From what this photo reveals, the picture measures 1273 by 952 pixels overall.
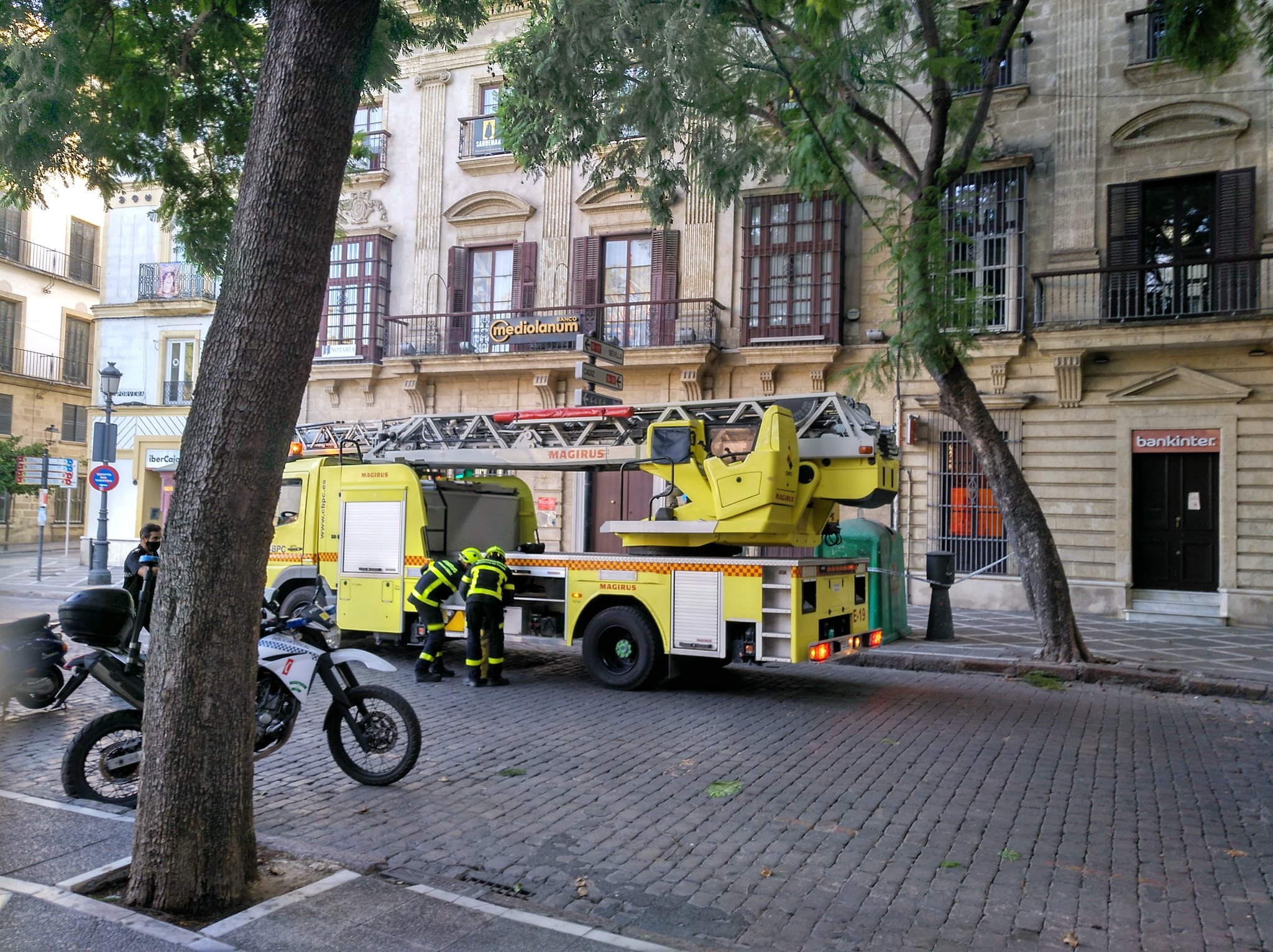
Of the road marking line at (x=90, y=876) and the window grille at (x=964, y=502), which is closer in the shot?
the road marking line at (x=90, y=876)

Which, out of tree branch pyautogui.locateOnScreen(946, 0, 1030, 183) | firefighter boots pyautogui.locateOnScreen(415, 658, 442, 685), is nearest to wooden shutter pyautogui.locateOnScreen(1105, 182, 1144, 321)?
tree branch pyautogui.locateOnScreen(946, 0, 1030, 183)

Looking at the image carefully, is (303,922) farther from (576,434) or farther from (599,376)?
(599,376)

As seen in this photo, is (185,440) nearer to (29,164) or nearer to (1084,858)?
(1084,858)

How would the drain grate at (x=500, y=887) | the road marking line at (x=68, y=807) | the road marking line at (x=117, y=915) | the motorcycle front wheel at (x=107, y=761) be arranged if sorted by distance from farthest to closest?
1. the motorcycle front wheel at (x=107, y=761)
2. the road marking line at (x=68, y=807)
3. the drain grate at (x=500, y=887)
4. the road marking line at (x=117, y=915)

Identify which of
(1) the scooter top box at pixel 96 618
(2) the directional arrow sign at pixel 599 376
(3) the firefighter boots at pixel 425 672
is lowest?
(3) the firefighter boots at pixel 425 672

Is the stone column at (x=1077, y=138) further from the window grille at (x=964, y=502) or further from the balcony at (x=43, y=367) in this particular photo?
the balcony at (x=43, y=367)

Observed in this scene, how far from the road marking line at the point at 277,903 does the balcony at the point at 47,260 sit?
31270 millimetres

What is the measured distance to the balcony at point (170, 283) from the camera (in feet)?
83.5

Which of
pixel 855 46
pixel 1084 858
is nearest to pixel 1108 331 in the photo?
pixel 855 46

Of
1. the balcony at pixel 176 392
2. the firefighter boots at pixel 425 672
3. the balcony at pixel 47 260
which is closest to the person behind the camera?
the firefighter boots at pixel 425 672

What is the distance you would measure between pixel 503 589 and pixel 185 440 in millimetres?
5901

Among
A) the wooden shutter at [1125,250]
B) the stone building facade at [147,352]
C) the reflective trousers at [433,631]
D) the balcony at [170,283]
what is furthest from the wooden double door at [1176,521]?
the balcony at [170,283]

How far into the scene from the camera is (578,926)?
146 inches

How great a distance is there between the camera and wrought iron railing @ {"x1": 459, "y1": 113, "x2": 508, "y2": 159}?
21516 millimetres
